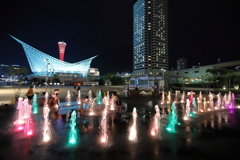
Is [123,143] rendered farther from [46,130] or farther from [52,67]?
[52,67]

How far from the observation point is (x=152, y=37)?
3696 inches

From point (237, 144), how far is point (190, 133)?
4.24 feet

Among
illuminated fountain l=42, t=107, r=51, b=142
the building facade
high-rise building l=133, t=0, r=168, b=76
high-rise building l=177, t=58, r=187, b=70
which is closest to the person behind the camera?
illuminated fountain l=42, t=107, r=51, b=142

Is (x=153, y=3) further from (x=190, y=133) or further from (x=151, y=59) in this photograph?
(x=190, y=133)

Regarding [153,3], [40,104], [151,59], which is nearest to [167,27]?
[153,3]

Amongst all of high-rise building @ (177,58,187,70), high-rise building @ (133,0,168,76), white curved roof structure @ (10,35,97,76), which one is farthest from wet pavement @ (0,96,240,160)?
high-rise building @ (177,58,187,70)

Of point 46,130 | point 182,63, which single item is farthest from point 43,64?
point 182,63

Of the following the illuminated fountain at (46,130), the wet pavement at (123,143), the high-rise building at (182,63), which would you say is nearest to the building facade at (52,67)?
the illuminated fountain at (46,130)

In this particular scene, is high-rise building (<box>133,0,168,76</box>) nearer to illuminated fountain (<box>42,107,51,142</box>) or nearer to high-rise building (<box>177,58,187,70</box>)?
high-rise building (<box>177,58,187,70</box>)

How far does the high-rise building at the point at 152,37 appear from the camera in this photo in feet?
302

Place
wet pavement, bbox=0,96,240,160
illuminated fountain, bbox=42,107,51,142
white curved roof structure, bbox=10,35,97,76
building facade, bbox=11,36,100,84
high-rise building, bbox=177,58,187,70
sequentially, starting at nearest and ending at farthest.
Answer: wet pavement, bbox=0,96,240,160
illuminated fountain, bbox=42,107,51,142
building facade, bbox=11,36,100,84
white curved roof structure, bbox=10,35,97,76
high-rise building, bbox=177,58,187,70

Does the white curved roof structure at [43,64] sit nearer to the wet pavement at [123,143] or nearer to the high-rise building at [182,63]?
the wet pavement at [123,143]

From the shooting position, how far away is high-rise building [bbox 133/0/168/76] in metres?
92.1

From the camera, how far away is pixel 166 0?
325ft
